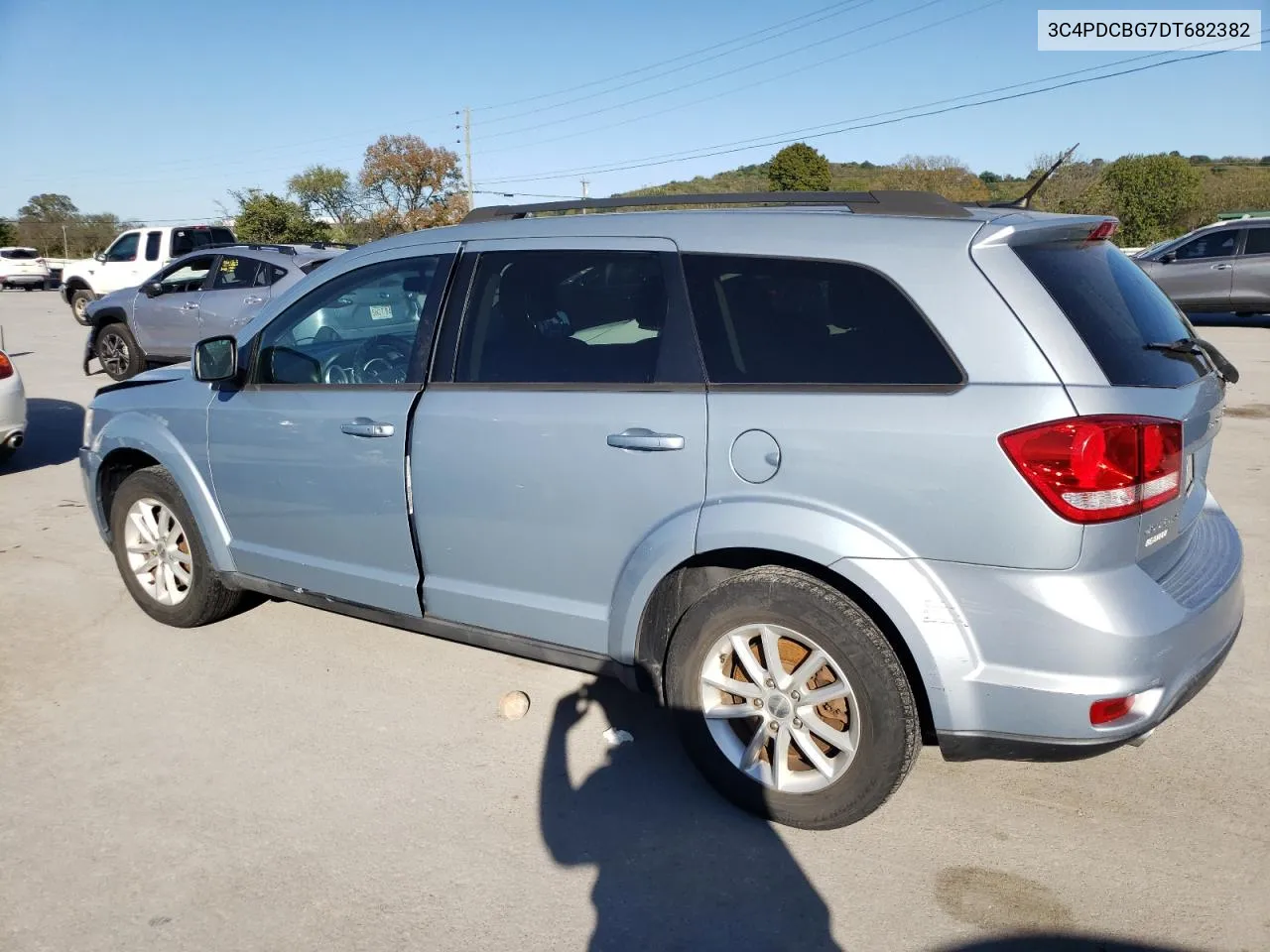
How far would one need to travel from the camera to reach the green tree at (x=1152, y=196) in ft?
125

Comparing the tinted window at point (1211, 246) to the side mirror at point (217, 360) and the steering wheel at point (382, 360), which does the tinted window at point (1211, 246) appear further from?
the side mirror at point (217, 360)

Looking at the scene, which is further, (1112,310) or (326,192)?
(326,192)

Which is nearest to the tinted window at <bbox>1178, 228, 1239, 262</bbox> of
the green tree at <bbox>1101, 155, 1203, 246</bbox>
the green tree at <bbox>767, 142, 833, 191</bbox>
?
the green tree at <bbox>1101, 155, 1203, 246</bbox>

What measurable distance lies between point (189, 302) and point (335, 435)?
10247mm

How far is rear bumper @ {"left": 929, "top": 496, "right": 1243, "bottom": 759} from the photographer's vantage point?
2729 millimetres

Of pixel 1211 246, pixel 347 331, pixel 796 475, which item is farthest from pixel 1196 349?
pixel 1211 246

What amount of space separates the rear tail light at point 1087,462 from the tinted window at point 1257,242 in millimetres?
16611

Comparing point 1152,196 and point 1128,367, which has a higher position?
point 1152,196

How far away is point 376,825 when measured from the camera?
3348 mm

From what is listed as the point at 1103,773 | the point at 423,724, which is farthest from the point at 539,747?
the point at 1103,773

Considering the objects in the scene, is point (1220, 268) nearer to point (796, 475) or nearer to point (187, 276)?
point (187, 276)

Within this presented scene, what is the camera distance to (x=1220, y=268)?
55.2 feet

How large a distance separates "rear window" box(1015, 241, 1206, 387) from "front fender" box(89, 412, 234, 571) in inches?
138

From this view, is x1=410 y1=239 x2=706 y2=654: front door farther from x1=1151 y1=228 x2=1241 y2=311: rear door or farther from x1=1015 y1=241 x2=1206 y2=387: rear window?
x1=1151 y1=228 x2=1241 y2=311: rear door
